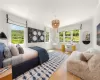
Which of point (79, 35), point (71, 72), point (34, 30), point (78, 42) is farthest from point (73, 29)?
point (71, 72)

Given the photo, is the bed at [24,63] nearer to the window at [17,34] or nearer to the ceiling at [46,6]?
the window at [17,34]

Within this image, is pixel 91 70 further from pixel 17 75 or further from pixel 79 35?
pixel 79 35

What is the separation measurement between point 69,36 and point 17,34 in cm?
462

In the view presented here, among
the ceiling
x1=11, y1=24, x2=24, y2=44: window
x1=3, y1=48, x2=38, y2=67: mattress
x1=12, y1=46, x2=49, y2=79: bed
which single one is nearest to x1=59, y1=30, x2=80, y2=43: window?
the ceiling

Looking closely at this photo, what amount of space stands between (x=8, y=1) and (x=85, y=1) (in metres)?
2.88

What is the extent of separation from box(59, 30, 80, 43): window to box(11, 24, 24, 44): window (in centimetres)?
417

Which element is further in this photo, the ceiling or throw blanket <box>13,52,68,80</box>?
the ceiling

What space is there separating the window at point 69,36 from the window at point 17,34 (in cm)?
417

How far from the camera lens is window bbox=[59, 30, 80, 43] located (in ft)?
21.2

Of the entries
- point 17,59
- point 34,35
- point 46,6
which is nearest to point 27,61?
point 17,59

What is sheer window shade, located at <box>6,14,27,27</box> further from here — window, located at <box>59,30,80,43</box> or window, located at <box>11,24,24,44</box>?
window, located at <box>59,30,80,43</box>

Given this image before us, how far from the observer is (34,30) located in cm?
519

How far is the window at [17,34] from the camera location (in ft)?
12.9

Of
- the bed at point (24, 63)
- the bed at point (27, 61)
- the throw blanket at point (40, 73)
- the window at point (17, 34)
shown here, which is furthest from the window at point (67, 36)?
the bed at point (24, 63)
